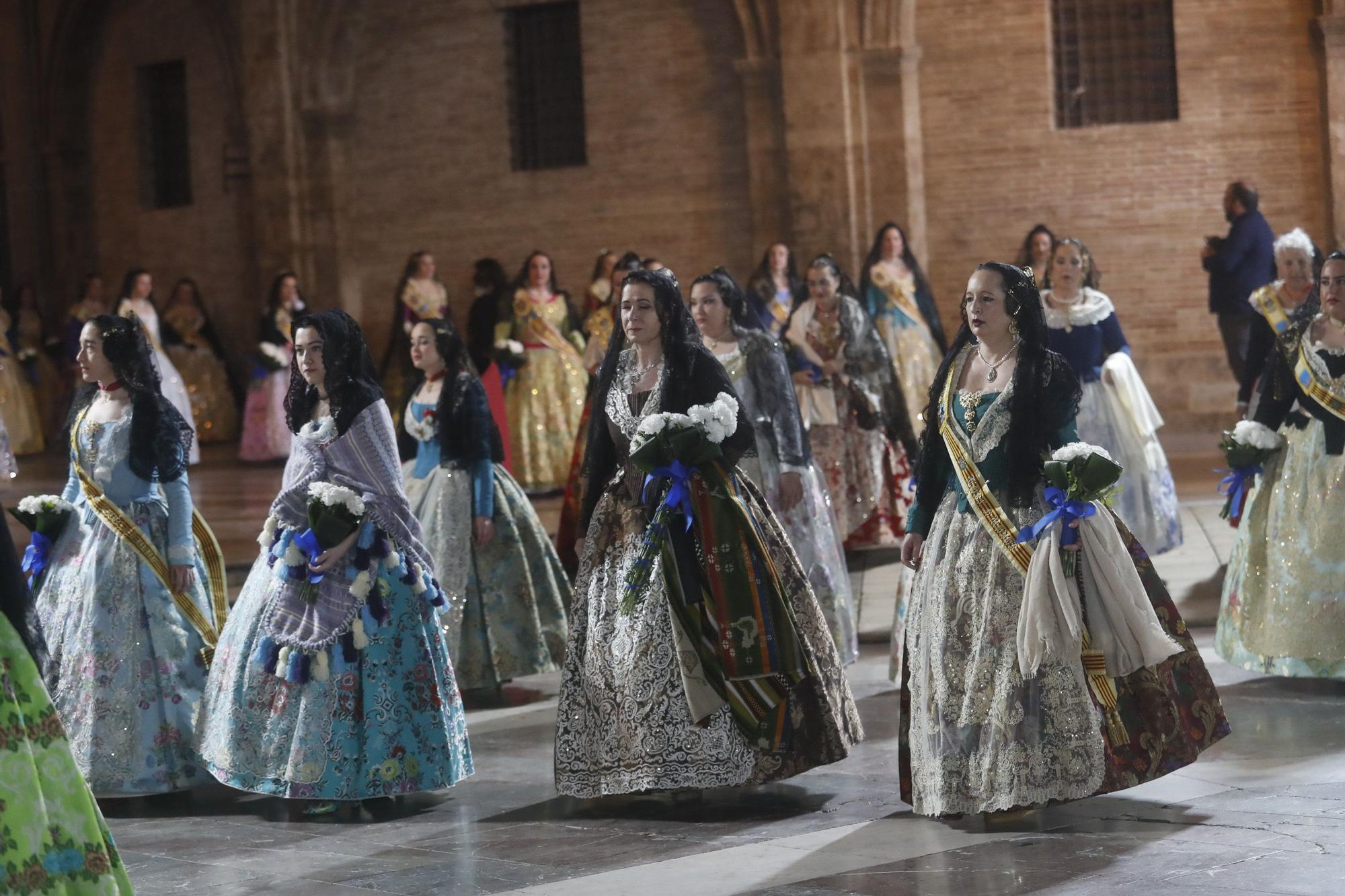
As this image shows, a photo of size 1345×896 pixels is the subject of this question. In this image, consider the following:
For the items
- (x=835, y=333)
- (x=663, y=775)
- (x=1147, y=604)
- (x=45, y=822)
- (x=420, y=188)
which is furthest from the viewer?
(x=420, y=188)

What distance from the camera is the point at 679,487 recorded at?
5.63 meters

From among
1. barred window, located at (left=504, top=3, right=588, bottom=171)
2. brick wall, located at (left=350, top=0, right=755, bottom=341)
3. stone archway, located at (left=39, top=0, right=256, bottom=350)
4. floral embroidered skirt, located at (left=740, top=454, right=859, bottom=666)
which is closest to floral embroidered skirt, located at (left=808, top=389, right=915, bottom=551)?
floral embroidered skirt, located at (left=740, top=454, right=859, bottom=666)

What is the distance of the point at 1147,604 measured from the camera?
5.13 m

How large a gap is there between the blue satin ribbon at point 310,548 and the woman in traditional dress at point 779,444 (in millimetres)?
1567

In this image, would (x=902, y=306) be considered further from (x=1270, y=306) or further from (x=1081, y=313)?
(x=1270, y=306)

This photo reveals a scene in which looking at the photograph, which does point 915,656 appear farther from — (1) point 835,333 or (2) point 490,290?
(2) point 490,290

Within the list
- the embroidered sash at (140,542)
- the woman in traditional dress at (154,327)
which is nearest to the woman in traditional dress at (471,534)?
the embroidered sash at (140,542)

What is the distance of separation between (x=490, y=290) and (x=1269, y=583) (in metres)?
7.24

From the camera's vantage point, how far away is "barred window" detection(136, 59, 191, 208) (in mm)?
18984

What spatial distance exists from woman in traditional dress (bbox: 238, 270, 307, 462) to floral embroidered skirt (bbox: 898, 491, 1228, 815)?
10.9 m

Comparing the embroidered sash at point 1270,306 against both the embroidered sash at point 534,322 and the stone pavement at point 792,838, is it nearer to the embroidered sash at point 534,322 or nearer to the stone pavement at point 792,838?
the stone pavement at point 792,838

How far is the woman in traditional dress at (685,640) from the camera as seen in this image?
5520 millimetres

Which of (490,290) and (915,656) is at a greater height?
(490,290)

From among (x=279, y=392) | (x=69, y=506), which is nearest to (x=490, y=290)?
(x=279, y=392)
